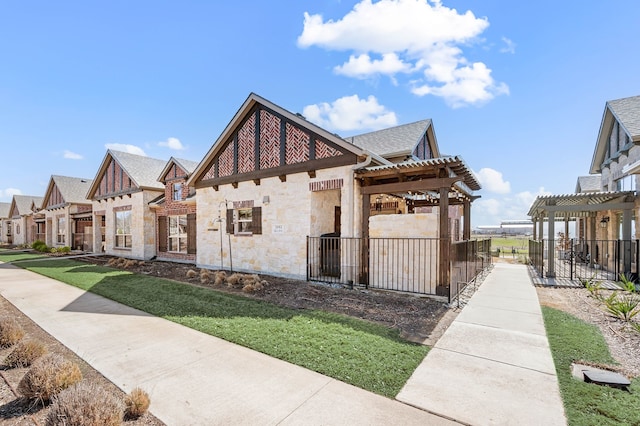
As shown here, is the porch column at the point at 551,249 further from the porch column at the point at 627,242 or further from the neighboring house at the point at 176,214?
the neighboring house at the point at 176,214

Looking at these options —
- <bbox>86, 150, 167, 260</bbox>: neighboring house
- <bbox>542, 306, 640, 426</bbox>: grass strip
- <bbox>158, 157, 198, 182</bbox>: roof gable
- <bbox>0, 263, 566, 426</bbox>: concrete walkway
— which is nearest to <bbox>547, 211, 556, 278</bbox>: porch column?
<bbox>0, 263, 566, 426</bbox>: concrete walkway

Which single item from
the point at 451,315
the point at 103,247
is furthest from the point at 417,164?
the point at 103,247

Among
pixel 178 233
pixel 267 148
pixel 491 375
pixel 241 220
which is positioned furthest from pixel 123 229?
pixel 491 375

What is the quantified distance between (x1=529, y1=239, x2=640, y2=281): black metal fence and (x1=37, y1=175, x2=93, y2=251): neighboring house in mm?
29960

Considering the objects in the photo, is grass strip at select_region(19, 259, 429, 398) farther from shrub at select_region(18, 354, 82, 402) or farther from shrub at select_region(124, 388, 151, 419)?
shrub at select_region(18, 354, 82, 402)

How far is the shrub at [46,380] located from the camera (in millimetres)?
2912

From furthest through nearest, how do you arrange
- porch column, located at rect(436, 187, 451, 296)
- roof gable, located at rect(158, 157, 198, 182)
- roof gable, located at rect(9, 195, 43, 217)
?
roof gable, located at rect(9, 195, 43, 217)
roof gable, located at rect(158, 157, 198, 182)
porch column, located at rect(436, 187, 451, 296)

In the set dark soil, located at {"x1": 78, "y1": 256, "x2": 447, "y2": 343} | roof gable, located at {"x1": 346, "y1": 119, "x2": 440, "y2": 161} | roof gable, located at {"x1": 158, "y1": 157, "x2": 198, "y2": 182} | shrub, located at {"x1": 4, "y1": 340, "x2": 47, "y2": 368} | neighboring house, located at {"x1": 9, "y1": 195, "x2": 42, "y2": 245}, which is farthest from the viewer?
neighboring house, located at {"x1": 9, "y1": 195, "x2": 42, "y2": 245}

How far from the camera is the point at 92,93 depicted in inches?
532

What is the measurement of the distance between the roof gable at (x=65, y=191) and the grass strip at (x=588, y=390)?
98.2 feet

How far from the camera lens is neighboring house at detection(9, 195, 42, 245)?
3278 centimetres

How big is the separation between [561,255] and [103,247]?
3192 centimetres

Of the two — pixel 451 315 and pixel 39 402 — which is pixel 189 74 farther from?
pixel 451 315

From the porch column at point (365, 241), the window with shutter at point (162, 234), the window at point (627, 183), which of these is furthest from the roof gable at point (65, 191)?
the window at point (627, 183)
